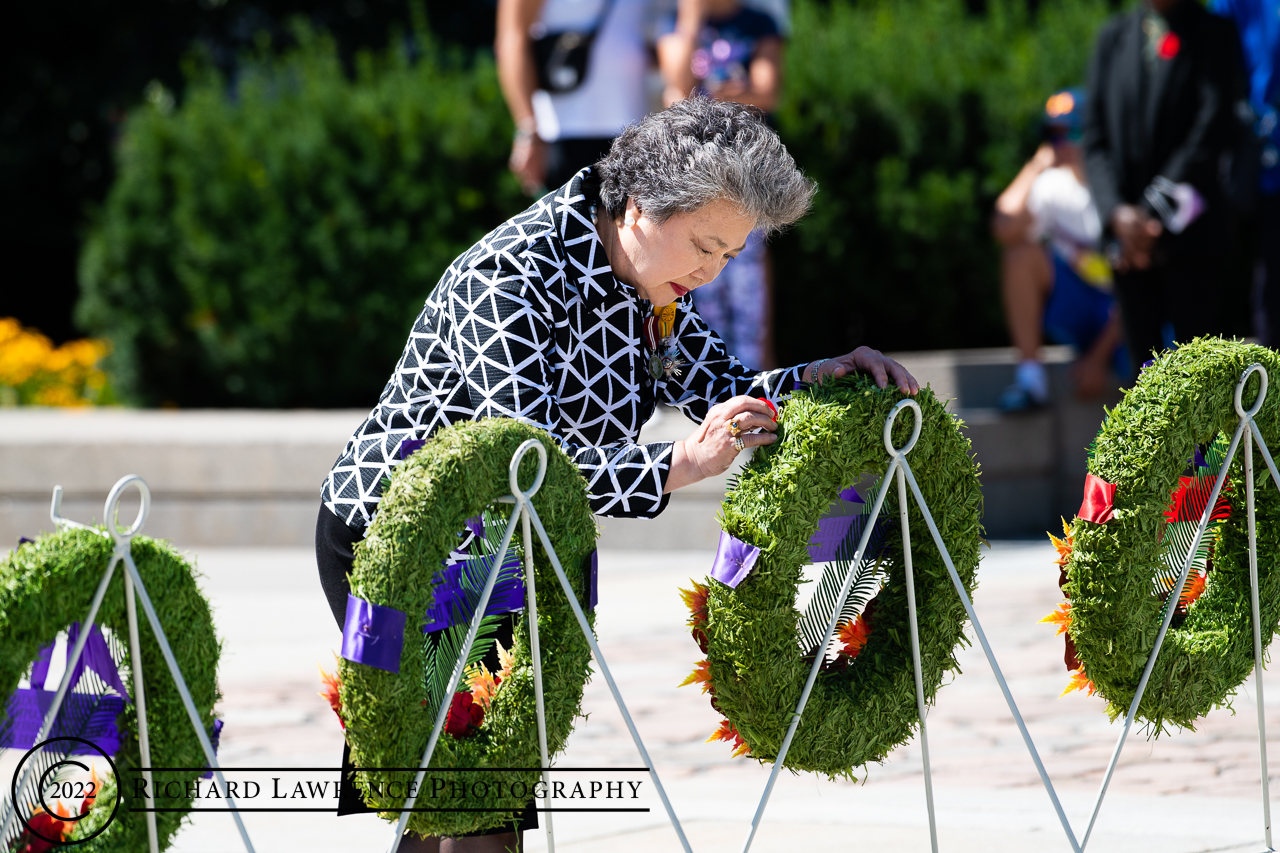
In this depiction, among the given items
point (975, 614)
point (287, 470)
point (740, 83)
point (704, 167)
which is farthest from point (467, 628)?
point (287, 470)

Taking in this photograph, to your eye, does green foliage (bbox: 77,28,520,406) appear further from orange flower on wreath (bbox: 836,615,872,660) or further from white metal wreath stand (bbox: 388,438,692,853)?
white metal wreath stand (bbox: 388,438,692,853)

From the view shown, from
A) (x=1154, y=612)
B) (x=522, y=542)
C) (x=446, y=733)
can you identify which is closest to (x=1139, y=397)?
(x=1154, y=612)

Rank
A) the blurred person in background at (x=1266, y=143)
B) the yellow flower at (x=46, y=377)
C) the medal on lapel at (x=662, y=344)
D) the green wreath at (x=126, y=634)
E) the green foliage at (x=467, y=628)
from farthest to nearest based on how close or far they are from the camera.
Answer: the yellow flower at (x=46, y=377) → the blurred person in background at (x=1266, y=143) → the medal on lapel at (x=662, y=344) → the green foliage at (x=467, y=628) → the green wreath at (x=126, y=634)

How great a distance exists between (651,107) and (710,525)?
1.86 meters

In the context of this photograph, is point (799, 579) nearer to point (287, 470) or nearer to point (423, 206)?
point (287, 470)

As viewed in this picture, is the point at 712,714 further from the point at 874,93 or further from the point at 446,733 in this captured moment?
the point at 874,93

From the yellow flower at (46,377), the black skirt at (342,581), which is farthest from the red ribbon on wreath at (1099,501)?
the yellow flower at (46,377)

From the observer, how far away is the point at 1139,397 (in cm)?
264

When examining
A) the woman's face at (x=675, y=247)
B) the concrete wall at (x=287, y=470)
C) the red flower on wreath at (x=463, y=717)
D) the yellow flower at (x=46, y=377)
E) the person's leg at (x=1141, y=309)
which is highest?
the woman's face at (x=675, y=247)

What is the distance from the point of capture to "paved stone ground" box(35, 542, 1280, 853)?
10.3ft

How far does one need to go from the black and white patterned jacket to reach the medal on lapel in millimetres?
30

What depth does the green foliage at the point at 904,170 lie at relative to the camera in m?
8.64

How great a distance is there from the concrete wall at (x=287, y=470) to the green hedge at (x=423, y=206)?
1.16m

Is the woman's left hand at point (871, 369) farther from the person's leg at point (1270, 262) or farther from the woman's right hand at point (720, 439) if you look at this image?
the person's leg at point (1270, 262)
